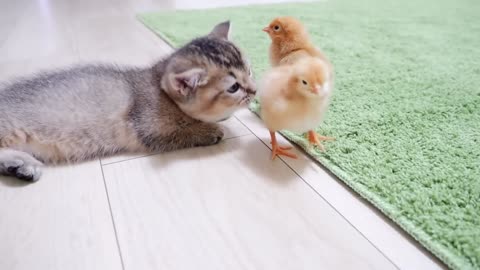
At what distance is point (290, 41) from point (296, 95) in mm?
335

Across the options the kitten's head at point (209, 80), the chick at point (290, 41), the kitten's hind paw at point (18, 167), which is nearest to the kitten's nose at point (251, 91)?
the kitten's head at point (209, 80)

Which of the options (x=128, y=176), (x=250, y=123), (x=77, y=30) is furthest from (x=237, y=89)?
(x=77, y=30)

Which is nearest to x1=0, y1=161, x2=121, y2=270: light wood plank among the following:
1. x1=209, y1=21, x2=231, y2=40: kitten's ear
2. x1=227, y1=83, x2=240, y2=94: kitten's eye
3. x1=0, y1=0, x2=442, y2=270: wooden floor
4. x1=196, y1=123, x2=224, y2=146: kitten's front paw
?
x1=0, y1=0, x2=442, y2=270: wooden floor

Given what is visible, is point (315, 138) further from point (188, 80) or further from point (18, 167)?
point (18, 167)

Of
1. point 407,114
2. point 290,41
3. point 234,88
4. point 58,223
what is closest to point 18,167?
point 58,223

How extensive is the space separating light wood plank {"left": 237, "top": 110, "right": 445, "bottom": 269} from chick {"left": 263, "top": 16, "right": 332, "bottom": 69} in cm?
32

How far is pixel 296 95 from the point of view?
931mm

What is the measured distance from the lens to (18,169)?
3.09 ft

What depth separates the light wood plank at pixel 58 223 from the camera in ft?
2.36

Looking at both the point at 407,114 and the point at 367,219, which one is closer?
the point at 367,219

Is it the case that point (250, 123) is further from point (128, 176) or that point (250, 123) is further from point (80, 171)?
point (80, 171)

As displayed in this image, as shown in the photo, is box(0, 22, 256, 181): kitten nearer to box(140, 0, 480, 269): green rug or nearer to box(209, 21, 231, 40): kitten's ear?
box(209, 21, 231, 40): kitten's ear

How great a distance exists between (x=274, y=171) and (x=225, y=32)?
57 centimetres

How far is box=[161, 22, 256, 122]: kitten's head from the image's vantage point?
1041mm
